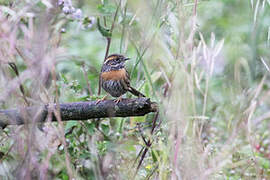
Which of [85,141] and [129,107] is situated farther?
[85,141]

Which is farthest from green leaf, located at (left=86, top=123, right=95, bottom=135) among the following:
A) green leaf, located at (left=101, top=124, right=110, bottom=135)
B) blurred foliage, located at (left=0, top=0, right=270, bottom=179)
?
green leaf, located at (left=101, top=124, right=110, bottom=135)

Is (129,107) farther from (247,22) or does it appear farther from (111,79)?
(247,22)

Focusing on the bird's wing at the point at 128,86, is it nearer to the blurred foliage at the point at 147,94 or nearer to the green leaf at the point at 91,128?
the blurred foliage at the point at 147,94

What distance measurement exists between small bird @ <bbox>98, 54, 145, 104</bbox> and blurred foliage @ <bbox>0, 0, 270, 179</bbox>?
3.3 inches

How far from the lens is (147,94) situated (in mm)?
4246

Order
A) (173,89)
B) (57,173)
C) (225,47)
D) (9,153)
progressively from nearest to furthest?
(173,89), (9,153), (57,173), (225,47)

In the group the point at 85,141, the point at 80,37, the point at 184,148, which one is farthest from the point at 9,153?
the point at 80,37

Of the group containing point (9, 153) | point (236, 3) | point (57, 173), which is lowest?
point (57, 173)

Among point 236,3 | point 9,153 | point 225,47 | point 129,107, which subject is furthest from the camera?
point 236,3

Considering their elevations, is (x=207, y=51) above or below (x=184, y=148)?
above

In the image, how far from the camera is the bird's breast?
4.27 m

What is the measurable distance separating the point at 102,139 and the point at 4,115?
103 cm

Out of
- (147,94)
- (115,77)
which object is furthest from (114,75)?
(147,94)

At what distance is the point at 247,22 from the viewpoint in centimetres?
801
